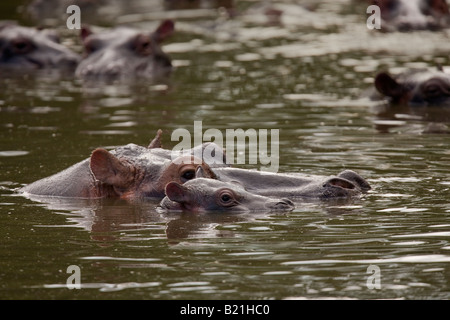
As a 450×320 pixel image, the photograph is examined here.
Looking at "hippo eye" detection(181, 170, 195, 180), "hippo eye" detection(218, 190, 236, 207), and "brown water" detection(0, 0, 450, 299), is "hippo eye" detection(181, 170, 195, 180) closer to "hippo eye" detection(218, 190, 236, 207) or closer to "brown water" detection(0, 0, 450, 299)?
"brown water" detection(0, 0, 450, 299)

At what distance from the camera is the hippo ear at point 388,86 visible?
15.4 m

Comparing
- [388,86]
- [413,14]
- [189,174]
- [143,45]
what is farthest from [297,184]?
[413,14]

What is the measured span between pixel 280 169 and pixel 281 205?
1.84 metres

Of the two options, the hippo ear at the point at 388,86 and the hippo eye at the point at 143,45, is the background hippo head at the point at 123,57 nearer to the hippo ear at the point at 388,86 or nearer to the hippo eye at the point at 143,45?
the hippo eye at the point at 143,45

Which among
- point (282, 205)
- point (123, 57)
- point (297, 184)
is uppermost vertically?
point (123, 57)

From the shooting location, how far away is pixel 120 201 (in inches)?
400

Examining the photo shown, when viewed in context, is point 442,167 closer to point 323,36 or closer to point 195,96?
point 195,96

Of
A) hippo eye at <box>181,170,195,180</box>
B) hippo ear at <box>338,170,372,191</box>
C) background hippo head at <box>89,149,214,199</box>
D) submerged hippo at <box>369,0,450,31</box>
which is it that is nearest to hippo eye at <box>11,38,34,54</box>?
submerged hippo at <box>369,0,450,31</box>

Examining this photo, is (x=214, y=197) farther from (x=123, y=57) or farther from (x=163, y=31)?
(x=163, y=31)

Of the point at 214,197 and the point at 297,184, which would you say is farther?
the point at 297,184

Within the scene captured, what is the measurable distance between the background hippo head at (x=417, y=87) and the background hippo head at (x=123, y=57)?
4705 millimetres

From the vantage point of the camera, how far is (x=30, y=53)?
20516mm

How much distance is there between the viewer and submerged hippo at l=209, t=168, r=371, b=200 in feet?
31.0
